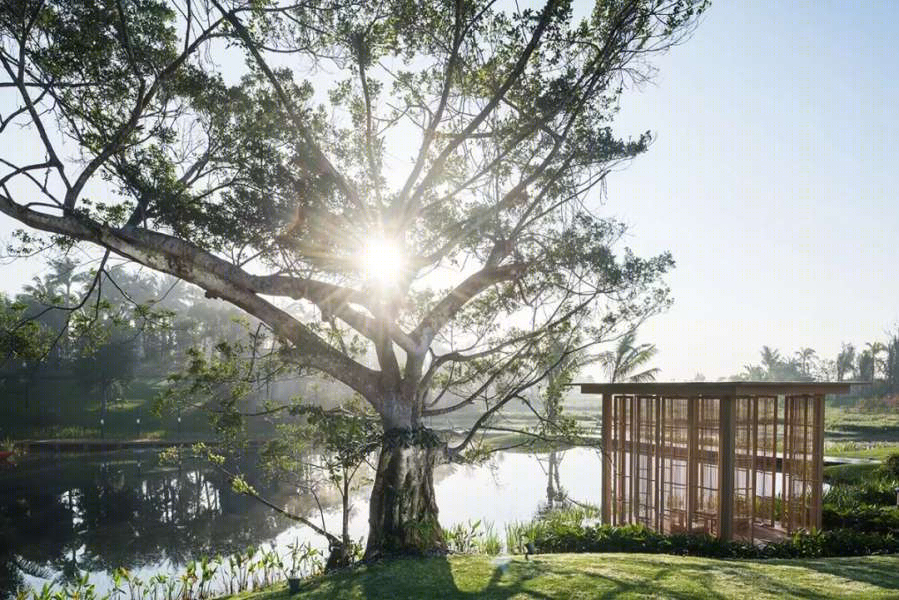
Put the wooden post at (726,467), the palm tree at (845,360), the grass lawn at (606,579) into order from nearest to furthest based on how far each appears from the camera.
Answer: the grass lawn at (606,579) → the wooden post at (726,467) → the palm tree at (845,360)

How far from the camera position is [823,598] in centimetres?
595

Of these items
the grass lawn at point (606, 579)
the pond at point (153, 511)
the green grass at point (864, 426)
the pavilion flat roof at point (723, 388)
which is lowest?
the pond at point (153, 511)

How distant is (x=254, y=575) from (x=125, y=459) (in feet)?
68.2

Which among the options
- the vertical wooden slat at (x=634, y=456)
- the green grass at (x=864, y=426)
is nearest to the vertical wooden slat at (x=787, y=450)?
the vertical wooden slat at (x=634, y=456)

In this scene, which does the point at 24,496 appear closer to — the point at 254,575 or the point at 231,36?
the point at 254,575

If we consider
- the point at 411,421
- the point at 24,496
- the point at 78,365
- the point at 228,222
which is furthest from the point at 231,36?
the point at 78,365

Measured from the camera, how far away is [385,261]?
358 inches

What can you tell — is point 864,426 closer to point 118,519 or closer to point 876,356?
point 876,356

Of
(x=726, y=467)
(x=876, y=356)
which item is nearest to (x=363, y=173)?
(x=726, y=467)

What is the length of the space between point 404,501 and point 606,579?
2.85 meters

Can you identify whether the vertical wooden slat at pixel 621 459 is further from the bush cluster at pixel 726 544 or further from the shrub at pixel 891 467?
the shrub at pixel 891 467

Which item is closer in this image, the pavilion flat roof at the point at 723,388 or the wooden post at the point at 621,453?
the pavilion flat roof at the point at 723,388

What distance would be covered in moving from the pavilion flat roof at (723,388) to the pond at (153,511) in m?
2.01

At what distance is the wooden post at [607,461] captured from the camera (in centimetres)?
1128
